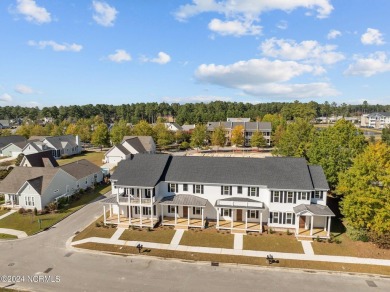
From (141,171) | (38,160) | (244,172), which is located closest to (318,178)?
(244,172)

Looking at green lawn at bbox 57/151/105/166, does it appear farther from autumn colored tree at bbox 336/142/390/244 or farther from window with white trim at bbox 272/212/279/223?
autumn colored tree at bbox 336/142/390/244

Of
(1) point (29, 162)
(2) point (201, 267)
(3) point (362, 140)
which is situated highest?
(3) point (362, 140)

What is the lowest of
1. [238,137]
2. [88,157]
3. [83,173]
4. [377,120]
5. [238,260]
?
[238,260]

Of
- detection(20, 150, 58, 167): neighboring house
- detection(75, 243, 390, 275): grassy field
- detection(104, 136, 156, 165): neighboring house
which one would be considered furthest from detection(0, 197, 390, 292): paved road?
detection(104, 136, 156, 165): neighboring house

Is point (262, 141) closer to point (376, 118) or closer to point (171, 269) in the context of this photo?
point (171, 269)

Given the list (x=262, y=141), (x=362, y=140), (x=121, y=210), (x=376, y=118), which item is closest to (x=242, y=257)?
(x=121, y=210)

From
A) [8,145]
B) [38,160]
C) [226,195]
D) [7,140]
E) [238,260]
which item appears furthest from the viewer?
[7,140]

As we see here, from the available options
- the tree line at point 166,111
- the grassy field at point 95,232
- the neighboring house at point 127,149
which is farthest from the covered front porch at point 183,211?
the tree line at point 166,111

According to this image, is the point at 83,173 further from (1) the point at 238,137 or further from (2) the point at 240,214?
(1) the point at 238,137
